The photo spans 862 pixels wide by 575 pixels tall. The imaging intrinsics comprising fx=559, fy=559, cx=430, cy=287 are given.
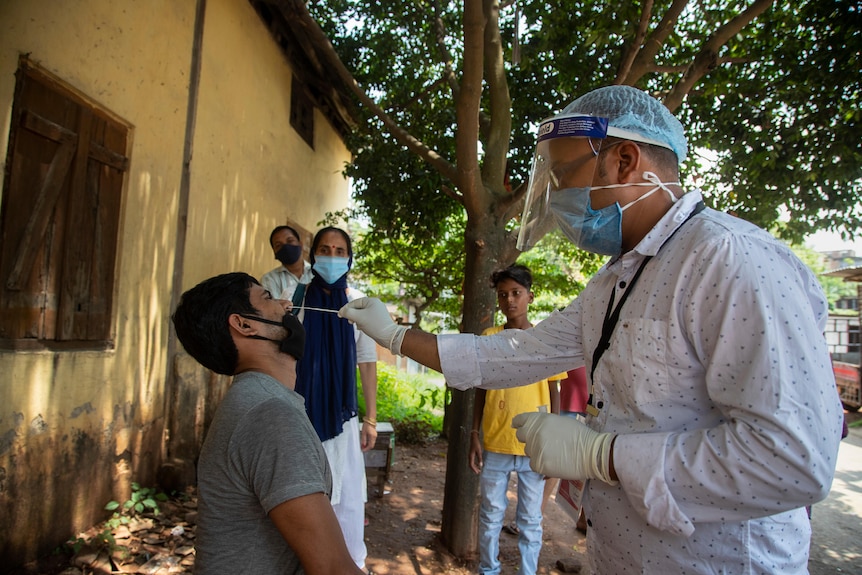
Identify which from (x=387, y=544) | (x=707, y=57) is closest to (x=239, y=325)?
(x=387, y=544)

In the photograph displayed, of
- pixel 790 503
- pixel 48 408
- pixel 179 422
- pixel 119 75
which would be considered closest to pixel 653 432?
pixel 790 503

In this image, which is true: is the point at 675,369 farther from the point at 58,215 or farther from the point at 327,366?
the point at 58,215

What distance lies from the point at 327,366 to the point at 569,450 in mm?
2055

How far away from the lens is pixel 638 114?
1529 millimetres

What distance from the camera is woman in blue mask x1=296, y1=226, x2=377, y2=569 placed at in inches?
122

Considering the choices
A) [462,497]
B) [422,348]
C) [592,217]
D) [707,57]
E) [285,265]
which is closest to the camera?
[592,217]

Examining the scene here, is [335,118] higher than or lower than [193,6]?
higher

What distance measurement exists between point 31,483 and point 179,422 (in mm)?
1582

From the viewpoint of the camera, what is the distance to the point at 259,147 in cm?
648

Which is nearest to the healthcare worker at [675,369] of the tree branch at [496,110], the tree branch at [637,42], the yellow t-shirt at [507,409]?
the yellow t-shirt at [507,409]

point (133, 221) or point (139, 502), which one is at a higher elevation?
point (133, 221)

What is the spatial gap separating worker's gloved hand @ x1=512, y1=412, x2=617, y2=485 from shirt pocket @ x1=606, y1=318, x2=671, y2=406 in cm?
13

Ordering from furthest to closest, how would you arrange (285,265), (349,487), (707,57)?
(285,265) < (707,57) < (349,487)

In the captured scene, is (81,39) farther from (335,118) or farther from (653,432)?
(335,118)
